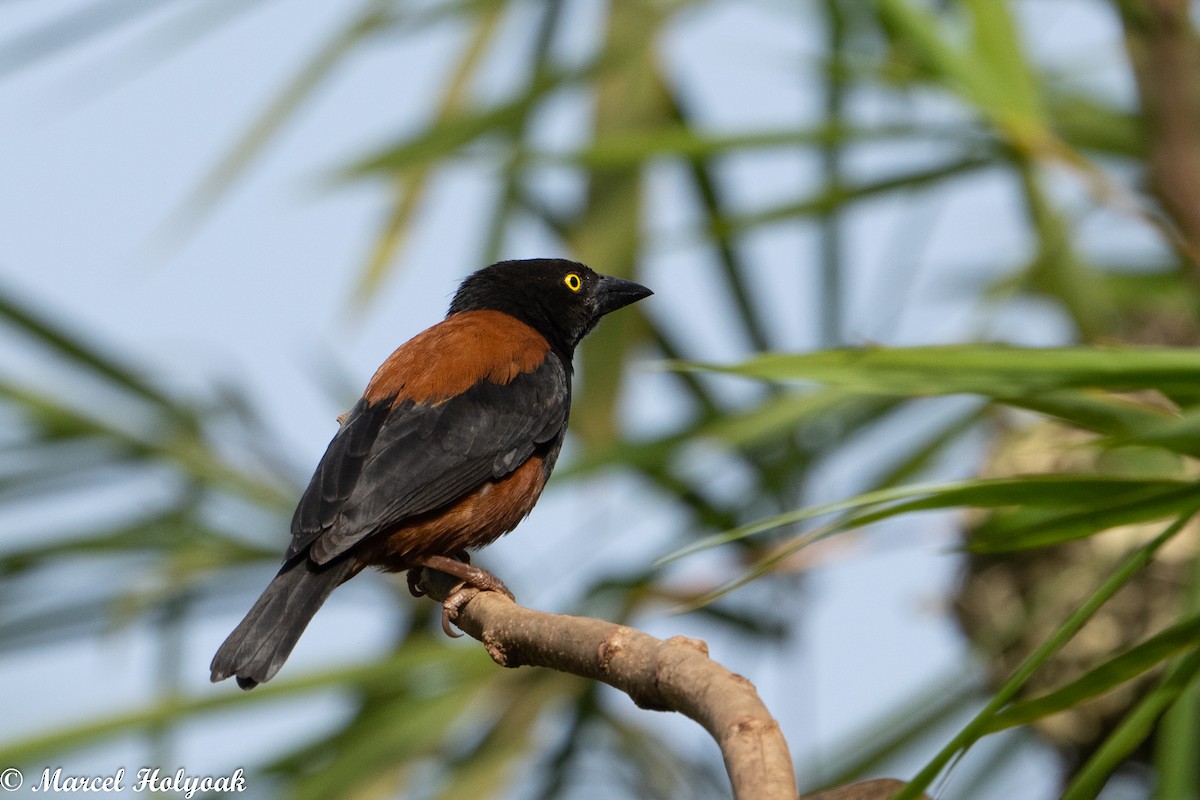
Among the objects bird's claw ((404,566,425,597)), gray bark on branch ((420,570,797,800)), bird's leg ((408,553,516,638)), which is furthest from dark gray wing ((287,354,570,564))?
gray bark on branch ((420,570,797,800))

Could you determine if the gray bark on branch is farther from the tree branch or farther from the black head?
the black head

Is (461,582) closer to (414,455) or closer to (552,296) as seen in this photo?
(414,455)

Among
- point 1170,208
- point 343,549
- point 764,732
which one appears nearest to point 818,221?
point 1170,208

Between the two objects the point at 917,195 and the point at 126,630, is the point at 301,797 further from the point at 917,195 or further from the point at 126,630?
the point at 917,195

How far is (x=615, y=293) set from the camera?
4.60m

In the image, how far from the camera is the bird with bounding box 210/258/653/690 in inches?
133

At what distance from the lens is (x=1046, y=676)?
4844 mm

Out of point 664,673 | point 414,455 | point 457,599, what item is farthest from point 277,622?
point 664,673

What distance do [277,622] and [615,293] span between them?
1.82 m

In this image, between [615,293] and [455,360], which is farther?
[615,293]

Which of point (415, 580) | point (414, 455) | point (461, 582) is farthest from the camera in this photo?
point (415, 580)

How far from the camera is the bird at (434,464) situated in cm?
337

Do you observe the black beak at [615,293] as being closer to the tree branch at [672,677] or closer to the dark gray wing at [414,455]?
the dark gray wing at [414,455]

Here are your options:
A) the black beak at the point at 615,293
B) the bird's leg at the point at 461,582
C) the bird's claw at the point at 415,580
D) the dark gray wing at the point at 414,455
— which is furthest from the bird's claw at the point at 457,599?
the black beak at the point at 615,293
